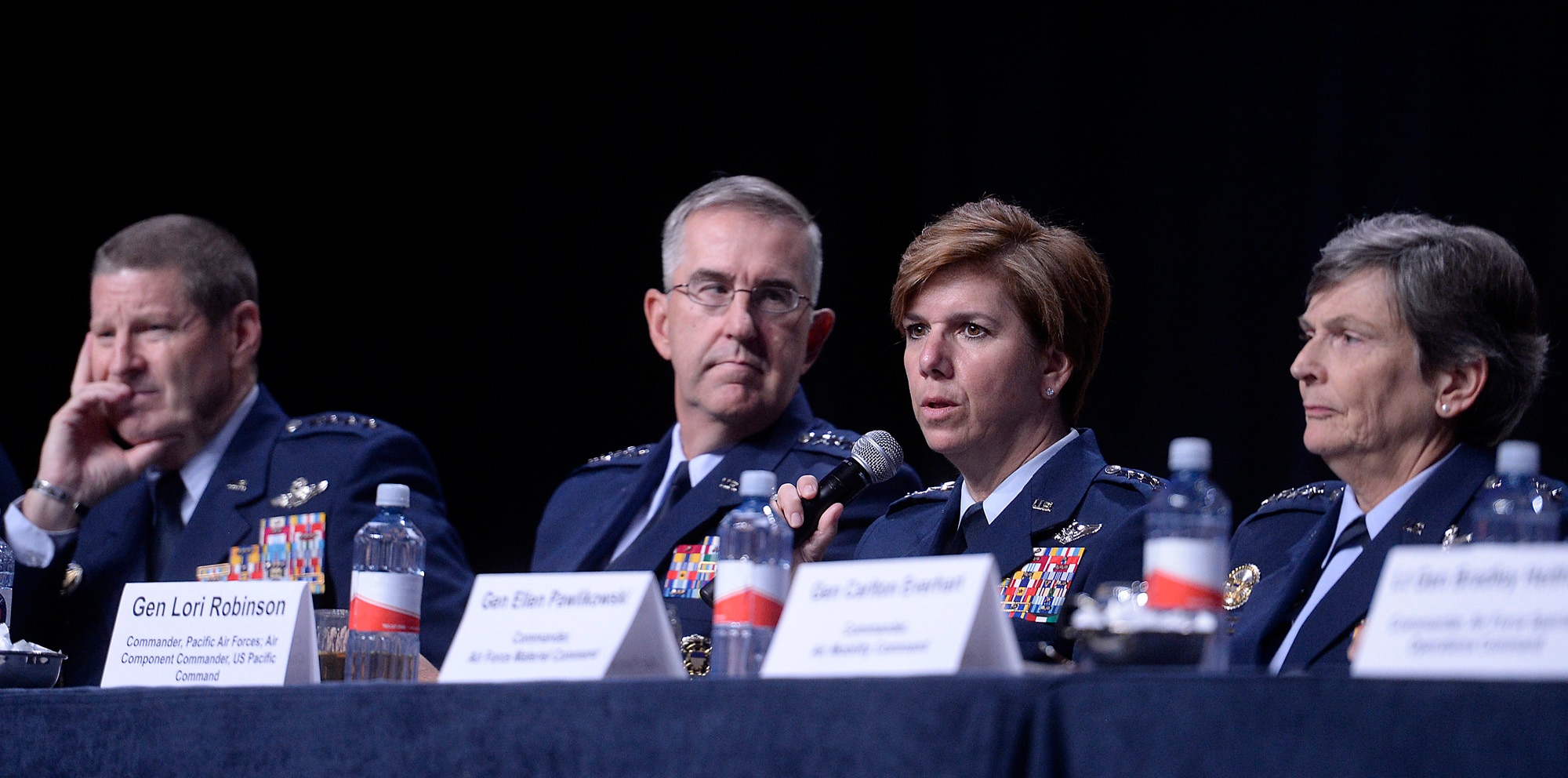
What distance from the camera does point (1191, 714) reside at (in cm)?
114

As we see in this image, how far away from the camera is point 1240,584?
7.87 feet

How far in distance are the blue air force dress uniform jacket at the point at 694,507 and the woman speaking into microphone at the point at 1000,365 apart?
0.31m

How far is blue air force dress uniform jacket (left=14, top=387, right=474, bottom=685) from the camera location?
119 inches

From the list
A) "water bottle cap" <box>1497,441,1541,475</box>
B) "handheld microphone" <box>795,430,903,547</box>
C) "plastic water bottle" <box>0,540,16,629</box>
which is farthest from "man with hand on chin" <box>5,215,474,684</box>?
"water bottle cap" <box>1497,441,1541,475</box>

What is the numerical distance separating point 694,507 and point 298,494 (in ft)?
2.76

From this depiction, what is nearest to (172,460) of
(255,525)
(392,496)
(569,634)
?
(255,525)

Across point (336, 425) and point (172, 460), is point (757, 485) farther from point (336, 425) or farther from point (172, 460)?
point (172, 460)

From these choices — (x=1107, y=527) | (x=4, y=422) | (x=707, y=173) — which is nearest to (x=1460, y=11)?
(x=1107, y=527)

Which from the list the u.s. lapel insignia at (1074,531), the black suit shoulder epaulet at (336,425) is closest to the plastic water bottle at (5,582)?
the black suit shoulder epaulet at (336,425)

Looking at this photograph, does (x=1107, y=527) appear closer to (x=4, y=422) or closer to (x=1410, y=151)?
(x=1410, y=151)

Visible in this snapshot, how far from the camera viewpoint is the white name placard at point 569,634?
149 cm

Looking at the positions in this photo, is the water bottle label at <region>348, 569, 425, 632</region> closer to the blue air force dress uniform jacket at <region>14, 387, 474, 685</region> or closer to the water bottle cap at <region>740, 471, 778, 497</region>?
the water bottle cap at <region>740, 471, 778, 497</region>

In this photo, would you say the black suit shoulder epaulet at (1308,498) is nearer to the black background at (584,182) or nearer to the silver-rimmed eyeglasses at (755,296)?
the black background at (584,182)

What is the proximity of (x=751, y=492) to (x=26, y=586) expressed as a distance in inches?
76.5
